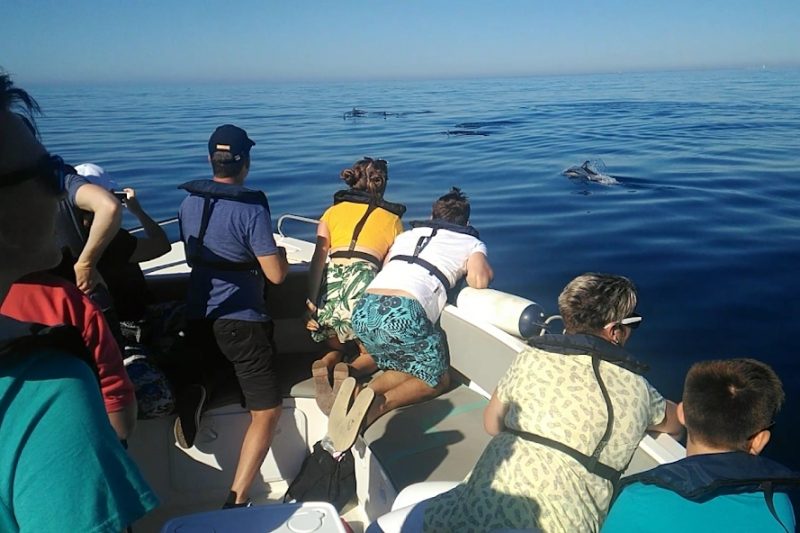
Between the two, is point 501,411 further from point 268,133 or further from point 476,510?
point 268,133

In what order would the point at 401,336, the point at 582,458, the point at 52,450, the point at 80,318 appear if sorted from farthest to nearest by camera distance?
1. the point at 401,336
2. the point at 582,458
3. the point at 80,318
4. the point at 52,450

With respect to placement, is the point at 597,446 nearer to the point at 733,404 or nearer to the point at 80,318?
the point at 733,404

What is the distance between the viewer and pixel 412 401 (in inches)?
136

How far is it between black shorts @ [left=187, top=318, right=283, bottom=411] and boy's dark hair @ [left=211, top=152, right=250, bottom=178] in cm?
69

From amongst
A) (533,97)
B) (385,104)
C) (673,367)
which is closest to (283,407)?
(673,367)

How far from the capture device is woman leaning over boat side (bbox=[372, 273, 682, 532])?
6.52ft

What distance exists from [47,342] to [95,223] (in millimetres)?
2014

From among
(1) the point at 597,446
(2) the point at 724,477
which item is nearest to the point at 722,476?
(2) the point at 724,477

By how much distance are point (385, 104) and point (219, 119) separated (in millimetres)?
10395

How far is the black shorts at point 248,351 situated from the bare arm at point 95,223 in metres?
0.57

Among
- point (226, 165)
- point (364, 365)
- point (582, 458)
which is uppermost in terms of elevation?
point (226, 165)

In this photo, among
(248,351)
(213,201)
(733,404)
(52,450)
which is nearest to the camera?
(52,450)

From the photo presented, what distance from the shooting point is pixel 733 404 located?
1.85m

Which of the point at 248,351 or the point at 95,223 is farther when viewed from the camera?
the point at 248,351
